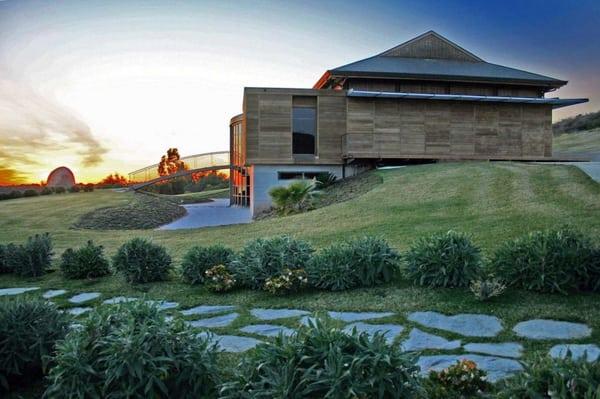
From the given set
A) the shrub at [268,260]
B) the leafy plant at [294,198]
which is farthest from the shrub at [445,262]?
the leafy plant at [294,198]

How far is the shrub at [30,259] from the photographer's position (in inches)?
267

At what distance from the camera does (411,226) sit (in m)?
9.80

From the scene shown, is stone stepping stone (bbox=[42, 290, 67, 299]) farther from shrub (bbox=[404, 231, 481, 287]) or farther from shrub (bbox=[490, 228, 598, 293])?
shrub (bbox=[490, 228, 598, 293])

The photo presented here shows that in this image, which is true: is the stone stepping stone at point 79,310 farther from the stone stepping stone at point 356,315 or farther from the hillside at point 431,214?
the hillside at point 431,214

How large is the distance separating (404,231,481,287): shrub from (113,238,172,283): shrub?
3.20 meters

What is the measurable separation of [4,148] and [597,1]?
13.4 meters

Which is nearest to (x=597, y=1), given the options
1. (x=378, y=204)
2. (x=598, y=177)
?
(x=598, y=177)

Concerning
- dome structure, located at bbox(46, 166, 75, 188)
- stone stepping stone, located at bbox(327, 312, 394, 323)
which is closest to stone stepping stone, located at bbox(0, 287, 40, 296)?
stone stepping stone, located at bbox(327, 312, 394, 323)

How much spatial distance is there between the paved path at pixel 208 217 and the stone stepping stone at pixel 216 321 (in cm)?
1159

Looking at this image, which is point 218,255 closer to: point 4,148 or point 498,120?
point 4,148

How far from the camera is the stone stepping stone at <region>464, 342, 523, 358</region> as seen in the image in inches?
123

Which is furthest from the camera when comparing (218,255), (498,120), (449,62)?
(449,62)

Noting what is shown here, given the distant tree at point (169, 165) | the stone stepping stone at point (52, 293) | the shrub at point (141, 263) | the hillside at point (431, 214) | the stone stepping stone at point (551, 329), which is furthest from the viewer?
the distant tree at point (169, 165)

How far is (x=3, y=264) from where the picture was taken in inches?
275
